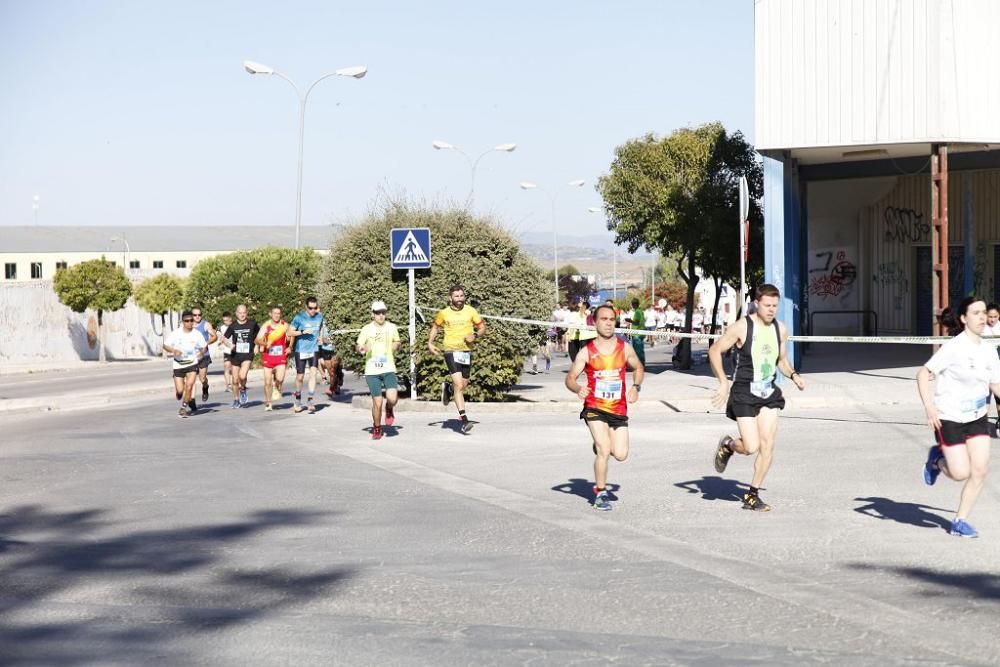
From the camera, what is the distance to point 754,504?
35.8 feet

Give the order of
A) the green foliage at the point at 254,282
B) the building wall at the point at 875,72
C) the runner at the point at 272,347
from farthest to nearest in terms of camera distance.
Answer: the green foliage at the point at 254,282, the building wall at the point at 875,72, the runner at the point at 272,347

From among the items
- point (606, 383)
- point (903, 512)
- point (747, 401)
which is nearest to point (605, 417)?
point (606, 383)

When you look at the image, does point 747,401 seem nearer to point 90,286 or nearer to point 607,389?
point 607,389

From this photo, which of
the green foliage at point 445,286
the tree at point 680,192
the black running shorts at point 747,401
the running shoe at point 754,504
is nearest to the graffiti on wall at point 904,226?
the tree at point 680,192

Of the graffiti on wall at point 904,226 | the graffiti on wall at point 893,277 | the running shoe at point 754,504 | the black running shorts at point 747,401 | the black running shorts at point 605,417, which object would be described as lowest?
the running shoe at point 754,504

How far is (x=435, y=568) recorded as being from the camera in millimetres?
8727

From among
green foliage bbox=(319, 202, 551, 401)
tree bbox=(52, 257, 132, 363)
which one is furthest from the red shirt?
tree bbox=(52, 257, 132, 363)

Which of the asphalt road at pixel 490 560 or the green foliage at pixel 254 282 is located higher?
the green foliage at pixel 254 282

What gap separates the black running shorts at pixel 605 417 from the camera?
37.3ft

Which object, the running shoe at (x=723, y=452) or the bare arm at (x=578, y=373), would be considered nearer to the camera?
the bare arm at (x=578, y=373)

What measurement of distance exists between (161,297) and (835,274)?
33.7 m

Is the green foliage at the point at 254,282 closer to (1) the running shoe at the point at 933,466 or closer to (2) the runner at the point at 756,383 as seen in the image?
(2) the runner at the point at 756,383

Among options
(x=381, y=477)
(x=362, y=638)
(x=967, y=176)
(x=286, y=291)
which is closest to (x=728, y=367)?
(x=967, y=176)

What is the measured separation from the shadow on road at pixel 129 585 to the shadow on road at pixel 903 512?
414 centimetres
